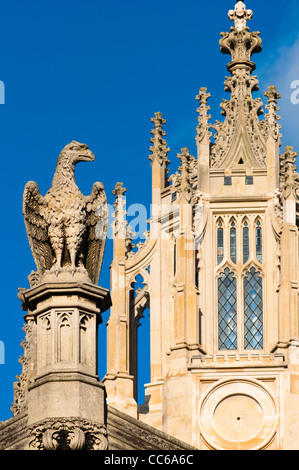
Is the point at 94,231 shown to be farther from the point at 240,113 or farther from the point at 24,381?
the point at 240,113

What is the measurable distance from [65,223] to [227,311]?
26.2 m

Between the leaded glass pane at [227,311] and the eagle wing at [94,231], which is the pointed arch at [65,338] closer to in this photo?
the eagle wing at [94,231]

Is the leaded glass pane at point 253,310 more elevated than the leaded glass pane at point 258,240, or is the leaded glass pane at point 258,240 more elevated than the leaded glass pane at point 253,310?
the leaded glass pane at point 258,240

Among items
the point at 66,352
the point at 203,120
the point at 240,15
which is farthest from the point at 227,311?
the point at 66,352

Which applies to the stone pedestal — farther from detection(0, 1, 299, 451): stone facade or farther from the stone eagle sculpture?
detection(0, 1, 299, 451): stone facade

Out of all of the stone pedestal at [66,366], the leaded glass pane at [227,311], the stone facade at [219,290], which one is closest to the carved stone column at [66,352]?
the stone pedestal at [66,366]

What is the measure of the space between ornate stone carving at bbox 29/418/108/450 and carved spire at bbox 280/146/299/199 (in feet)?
90.6

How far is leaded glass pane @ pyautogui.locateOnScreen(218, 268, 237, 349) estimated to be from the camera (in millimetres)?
63406

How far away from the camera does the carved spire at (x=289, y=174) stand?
208ft

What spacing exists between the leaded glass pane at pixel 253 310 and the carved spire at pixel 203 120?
143 inches

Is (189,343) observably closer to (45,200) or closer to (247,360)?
(247,360)

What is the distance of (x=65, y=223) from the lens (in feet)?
124
